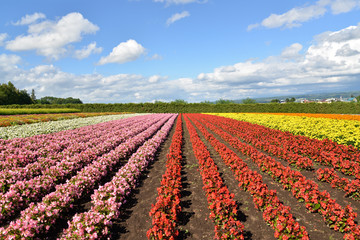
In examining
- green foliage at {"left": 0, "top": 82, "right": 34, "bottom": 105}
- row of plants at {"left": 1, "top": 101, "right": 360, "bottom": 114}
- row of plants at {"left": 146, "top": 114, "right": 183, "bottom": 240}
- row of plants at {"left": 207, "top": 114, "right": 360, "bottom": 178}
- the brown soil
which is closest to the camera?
row of plants at {"left": 146, "top": 114, "right": 183, "bottom": 240}

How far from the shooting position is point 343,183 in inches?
287

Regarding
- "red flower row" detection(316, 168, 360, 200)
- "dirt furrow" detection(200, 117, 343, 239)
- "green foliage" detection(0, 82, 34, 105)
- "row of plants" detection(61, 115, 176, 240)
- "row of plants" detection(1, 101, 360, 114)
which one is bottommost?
"dirt furrow" detection(200, 117, 343, 239)

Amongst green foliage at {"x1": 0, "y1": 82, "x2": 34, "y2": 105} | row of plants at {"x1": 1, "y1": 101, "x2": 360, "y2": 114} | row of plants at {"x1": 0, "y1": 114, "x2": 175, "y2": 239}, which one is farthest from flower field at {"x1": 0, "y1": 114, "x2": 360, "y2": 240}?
green foliage at {"x1": 0, "y1": 82, "x2": 34, "y2": 105}

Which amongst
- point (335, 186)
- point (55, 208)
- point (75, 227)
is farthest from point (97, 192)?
point (335, 186)

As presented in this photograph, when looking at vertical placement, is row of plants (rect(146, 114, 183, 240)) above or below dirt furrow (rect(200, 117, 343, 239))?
above

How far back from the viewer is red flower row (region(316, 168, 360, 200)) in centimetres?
673

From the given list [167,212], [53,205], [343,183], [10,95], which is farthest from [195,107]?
[10,95]

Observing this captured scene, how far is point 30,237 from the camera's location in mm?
4480

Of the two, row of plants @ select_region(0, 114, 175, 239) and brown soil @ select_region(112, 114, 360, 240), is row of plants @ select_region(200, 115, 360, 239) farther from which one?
row of plants @ select_region(0, 114, 175, 239)

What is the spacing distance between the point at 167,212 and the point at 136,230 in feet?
3.14

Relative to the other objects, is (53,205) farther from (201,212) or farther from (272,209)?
(272,209)

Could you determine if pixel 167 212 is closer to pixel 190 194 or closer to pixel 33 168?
pixel 190 194

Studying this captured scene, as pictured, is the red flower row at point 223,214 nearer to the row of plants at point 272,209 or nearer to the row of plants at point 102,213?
the row of plants at point 272,209

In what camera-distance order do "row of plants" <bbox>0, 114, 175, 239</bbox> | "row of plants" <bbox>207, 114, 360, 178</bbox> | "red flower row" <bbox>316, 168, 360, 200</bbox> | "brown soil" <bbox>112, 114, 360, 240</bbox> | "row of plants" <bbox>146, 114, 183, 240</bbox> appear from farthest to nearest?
"row of plants" <bbox>207, 114, 360, 178</bbox> → "red flower row" <bbox>316, 168, 360, 200</bbox> → "brown soil" <bbox>112, 114, 360, 240</bbox> → "row of plants" <bbox>146, 114, 183, 240</bbox> → "row of plants" <bbox>0, 114, 175, 239</bbox>
